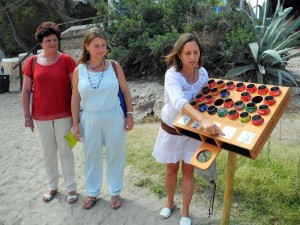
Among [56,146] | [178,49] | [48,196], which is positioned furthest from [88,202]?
[178,49]

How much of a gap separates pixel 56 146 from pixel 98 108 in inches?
27.9

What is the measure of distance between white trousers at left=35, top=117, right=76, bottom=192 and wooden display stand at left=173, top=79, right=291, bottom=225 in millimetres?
1358

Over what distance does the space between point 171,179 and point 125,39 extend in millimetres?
5244

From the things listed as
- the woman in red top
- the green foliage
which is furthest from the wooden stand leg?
the green foliage

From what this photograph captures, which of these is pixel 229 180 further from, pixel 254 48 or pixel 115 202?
pixel 254 48

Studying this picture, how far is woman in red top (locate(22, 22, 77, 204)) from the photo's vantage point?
2920mm

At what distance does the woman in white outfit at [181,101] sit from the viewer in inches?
90.5

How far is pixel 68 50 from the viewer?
10438mm

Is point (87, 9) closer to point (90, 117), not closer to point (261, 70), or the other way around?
point (261, 70)

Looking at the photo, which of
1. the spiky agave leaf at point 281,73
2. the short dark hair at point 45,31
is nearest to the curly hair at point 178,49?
the short dark hair at point 45,31

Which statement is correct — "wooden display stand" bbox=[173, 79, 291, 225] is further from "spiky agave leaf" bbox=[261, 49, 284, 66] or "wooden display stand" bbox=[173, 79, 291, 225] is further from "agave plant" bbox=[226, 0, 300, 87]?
"agave plant" bbox=[226, 0, 300, 87]

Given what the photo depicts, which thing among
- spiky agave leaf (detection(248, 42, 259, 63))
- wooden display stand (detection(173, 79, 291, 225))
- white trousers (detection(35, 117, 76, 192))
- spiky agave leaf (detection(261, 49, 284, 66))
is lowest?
white trousers (detection(35, 117, 76, 192))

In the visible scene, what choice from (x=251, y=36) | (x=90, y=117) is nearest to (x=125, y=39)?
(x=251, y=36)

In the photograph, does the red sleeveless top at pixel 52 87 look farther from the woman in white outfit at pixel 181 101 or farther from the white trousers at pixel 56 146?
the woman in white outfit at pixel 181 101
